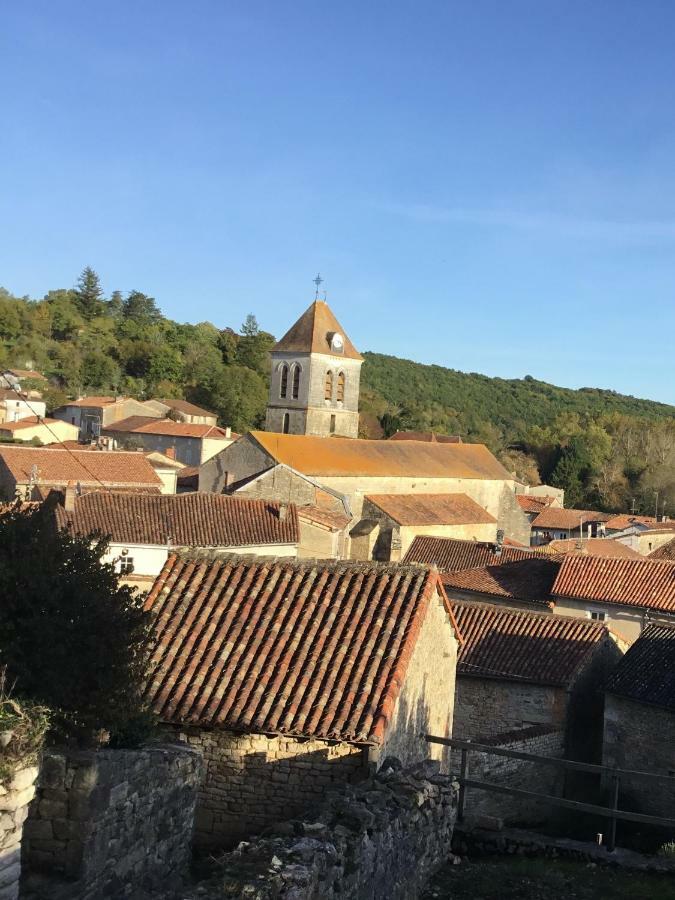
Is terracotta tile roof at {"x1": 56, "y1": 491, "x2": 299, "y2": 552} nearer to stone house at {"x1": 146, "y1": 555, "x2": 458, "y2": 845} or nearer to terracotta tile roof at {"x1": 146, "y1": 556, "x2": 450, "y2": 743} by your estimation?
terracotta tile roof at {"x1": 146, "y1": 556, "x2": 450, "y2": 743}

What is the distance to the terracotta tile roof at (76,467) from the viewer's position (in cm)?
3703

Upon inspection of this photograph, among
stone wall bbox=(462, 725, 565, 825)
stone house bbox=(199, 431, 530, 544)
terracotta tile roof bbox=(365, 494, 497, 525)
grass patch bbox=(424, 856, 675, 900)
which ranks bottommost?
stone wall bbox=(462, 725, 565, 825)

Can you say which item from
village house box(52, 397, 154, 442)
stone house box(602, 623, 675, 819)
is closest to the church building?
village house box(52, 397, 154, 442)

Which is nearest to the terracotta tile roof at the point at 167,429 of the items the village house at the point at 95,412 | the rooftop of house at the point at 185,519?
the village house at the point at 95,412

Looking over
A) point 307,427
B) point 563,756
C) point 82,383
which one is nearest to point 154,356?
point 82,383

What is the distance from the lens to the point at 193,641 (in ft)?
33.0

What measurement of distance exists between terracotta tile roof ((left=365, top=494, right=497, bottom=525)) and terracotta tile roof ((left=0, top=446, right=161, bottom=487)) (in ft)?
35.4

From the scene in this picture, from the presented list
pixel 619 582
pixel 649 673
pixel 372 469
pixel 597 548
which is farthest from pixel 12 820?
pixel 372 469

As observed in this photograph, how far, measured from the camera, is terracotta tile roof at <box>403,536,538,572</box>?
33.6 meters

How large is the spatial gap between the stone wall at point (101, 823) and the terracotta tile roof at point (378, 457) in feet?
109

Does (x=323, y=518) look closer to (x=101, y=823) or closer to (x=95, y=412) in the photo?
(x=101, y=823)

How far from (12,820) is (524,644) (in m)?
16.3

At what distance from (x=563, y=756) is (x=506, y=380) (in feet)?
527

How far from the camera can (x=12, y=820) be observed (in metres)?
5.00
